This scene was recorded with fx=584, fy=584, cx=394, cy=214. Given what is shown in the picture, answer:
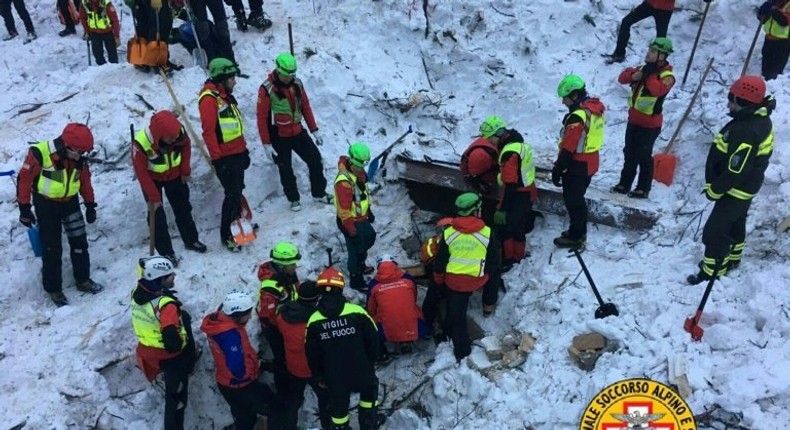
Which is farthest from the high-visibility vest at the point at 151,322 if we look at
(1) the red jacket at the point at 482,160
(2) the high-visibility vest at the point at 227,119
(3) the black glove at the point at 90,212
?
(1) the red jacket at the point at 482,160

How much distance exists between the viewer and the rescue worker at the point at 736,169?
227 inches

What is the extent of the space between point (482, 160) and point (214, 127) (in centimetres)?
337

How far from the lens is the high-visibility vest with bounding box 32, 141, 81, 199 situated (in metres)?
6.52

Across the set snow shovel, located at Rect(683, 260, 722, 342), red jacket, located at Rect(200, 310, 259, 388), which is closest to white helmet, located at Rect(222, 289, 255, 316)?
red jacket, located at Rect(200, 310, 259, 388)

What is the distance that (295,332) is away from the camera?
19.5 feet

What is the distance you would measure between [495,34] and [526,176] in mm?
4628

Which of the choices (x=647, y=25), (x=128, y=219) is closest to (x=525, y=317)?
(x=128, y=219)

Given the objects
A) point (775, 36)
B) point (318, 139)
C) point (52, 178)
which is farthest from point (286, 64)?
point (775, 36)

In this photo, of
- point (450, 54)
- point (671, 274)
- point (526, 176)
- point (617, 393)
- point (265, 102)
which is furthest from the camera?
point (450, 54)

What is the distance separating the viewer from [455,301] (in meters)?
6.72

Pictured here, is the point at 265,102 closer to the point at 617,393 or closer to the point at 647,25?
the point at 617,393

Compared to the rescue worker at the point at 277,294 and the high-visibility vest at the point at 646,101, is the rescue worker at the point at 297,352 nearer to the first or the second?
the rescue worker at the point at 277,294

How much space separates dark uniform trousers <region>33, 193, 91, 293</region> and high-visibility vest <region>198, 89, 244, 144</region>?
6.26ft

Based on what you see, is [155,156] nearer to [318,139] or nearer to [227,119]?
→ [227,119]
